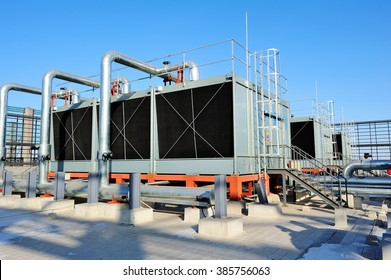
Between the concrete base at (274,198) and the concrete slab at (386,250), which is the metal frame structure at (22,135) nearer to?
the concrete base at (274,198)

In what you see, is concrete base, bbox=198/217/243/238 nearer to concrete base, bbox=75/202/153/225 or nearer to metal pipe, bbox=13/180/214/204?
metal pipe, bbox=13/180/214/204

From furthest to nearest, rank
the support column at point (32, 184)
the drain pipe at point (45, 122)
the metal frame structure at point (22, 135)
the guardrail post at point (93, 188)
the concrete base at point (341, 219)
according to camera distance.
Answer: the metal frame structure at point (22, 135) → the drain pipe at point (45, 122) → the support column at point (32, 184) → the guardrail post at point (93, 188) → the concrete base at point (341, 219)

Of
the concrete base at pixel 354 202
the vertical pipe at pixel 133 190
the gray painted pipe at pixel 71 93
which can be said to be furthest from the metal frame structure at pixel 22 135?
the concrete base at pixel 354 202

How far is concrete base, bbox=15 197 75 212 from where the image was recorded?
455 inches

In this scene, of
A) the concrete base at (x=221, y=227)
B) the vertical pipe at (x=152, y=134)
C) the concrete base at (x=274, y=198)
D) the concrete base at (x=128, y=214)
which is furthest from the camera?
the concrete base at (x=274, y=198)

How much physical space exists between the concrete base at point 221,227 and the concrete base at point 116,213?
2.46 m

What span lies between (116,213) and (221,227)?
14.3 feet

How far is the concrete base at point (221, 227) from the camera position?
7.25m

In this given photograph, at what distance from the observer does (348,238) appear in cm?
707

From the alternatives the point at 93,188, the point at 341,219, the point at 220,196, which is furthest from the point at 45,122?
the point at 341,219

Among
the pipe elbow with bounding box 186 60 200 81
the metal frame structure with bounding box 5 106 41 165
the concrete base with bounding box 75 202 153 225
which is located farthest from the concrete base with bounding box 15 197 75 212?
the metal frame structure with bounding box 5 106 41 165

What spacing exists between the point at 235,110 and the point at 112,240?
691 cm

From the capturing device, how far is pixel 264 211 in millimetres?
10102
